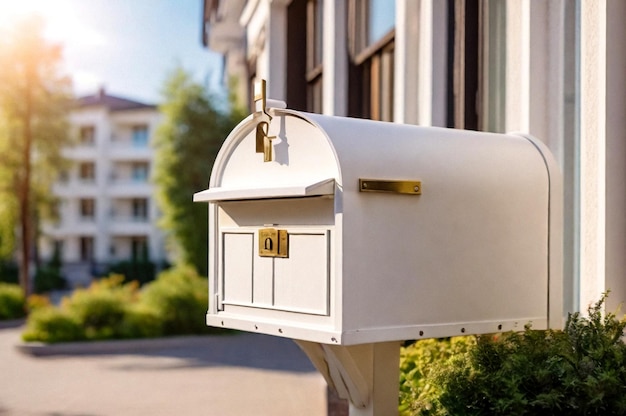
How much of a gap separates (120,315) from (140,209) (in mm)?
51957

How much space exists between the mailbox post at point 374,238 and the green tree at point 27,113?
20531mm

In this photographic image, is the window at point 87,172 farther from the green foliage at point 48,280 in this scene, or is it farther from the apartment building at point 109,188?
the green foliage at point 48,280

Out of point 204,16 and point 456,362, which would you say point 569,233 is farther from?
point 204,16

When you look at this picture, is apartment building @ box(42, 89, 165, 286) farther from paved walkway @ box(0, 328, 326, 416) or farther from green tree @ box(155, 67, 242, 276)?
paved walkway @ box(0, 328, 326, 416)

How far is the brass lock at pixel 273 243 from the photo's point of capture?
127 inches

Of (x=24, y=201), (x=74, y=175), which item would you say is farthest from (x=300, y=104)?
(x=74, y=175)

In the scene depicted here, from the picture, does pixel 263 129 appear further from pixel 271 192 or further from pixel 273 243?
pixel 273 243

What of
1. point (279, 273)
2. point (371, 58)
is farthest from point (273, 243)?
point (371, 58)

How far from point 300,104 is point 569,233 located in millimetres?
6730

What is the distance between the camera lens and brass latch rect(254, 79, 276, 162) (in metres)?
3.33

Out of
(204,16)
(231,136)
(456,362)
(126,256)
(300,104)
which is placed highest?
(204,16)

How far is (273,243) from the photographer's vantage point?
10.8ft

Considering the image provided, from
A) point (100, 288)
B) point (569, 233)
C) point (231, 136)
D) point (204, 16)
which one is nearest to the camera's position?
point (231, 136)

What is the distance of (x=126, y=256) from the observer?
64688 mm
